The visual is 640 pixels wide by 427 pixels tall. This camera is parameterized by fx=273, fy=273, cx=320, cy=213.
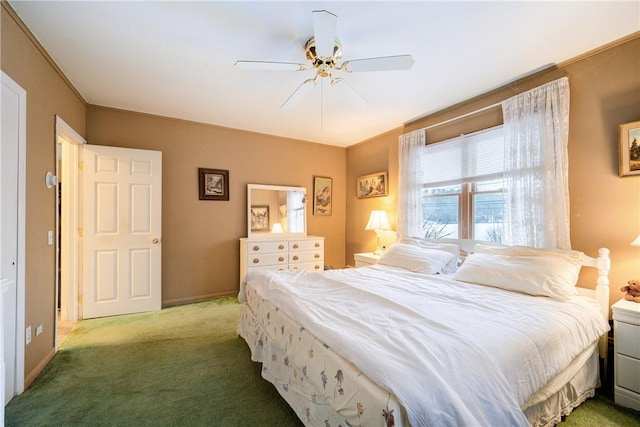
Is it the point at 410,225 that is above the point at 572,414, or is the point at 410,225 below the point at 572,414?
above

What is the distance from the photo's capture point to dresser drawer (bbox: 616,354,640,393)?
5.47 ft

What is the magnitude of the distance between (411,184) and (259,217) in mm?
2292

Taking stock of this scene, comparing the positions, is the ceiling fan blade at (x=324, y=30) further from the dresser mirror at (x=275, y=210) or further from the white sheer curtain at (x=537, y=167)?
the dresser mirror at (x=275, y=210)

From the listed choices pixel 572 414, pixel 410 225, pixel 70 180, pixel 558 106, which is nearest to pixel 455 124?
pixel 558 106

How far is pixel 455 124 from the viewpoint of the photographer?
3.26m

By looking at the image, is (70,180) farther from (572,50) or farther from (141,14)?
(572,50)

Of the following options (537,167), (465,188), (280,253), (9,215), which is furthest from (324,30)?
(280,253)

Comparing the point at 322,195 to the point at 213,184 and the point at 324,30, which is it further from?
the point at 324,30

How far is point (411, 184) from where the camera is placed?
3.67m

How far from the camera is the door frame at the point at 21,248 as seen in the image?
1.83 m

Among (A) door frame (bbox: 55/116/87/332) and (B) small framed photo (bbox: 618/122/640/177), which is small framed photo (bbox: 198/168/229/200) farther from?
(B) small framed photo (bbox: 618/122/640/177)

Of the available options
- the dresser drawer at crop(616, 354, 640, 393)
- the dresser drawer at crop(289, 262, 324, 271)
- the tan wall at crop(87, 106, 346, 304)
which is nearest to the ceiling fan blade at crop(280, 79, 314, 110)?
the tan wall at crop(87, 106, 346, 304)

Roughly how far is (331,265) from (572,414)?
3570 mm

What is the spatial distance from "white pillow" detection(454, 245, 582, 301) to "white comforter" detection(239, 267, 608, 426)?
91 millimetres
